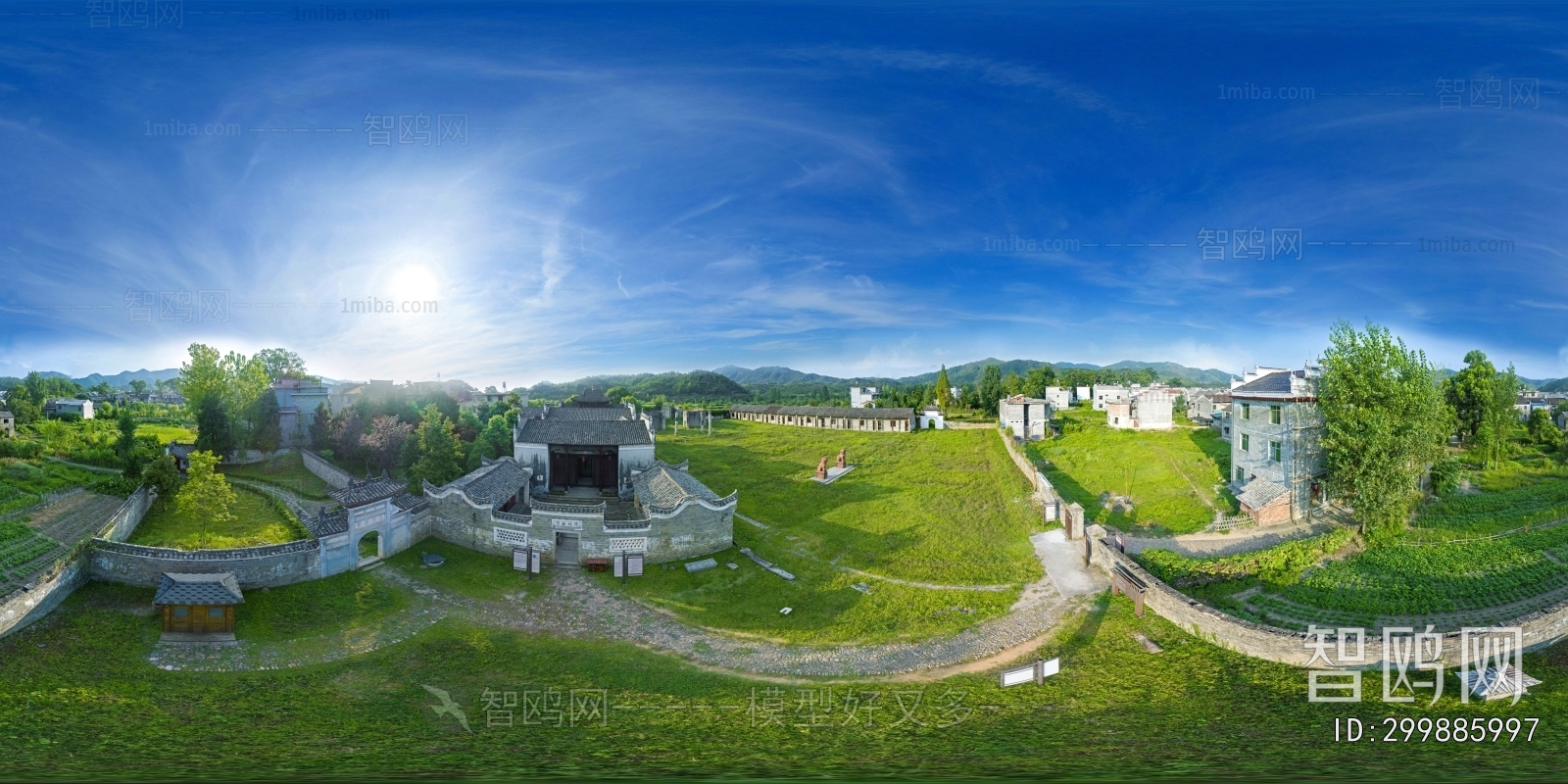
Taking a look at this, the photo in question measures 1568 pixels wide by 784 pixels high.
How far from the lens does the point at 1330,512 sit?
24312mm

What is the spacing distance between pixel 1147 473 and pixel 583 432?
28.5 m

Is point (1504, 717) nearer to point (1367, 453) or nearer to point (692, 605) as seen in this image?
point (1367, 453)

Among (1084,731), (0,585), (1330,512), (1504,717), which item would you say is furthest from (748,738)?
(1330,512)

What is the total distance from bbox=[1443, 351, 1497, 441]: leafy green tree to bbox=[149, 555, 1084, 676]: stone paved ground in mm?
39769

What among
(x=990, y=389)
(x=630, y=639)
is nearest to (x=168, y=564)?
(x=630, y=639)

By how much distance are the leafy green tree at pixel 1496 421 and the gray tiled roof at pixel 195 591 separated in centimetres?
5613

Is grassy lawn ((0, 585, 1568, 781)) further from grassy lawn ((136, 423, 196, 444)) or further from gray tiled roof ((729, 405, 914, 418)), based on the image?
gray tiled roof ((729, 405, 914, 418))

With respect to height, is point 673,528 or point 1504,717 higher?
point 673,528

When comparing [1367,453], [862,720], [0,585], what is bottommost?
[862,720]

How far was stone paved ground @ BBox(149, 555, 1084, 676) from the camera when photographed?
13.2 meters

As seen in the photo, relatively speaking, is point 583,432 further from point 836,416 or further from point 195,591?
point 836,416

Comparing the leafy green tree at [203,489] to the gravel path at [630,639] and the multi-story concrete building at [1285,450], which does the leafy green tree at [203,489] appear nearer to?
the gravel path at [630,639]

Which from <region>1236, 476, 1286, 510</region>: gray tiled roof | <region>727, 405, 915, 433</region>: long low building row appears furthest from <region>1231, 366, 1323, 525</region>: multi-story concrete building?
<region>727, 405, 915, 433</region>: long low building row

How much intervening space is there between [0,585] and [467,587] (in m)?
11.0
